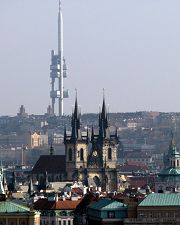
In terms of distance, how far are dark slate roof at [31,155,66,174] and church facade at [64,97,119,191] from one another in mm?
930

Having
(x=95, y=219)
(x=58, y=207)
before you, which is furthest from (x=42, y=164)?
(x=95, y=219)

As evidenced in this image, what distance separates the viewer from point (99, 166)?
4990 inches

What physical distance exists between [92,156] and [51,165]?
3478mm

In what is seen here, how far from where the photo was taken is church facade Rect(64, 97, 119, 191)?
4956 inches

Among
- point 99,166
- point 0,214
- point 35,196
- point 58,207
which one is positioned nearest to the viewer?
point 0,214

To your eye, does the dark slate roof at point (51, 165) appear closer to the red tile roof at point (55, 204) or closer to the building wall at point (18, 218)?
the red tile roof at point (55, 204)

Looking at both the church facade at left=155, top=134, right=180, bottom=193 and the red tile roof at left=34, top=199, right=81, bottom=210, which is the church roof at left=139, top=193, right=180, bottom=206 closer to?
the red tile roof at left=34, top=199, right=81, bottom=210

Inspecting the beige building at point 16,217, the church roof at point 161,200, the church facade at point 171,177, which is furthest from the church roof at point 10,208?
the church facade at point 171,177

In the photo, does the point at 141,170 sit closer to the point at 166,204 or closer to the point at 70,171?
the point at 70,171

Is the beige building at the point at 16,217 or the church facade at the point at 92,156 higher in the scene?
the church facade at the point at 92,156

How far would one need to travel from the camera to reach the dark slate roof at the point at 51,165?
12862cm

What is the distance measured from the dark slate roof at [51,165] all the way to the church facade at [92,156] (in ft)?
3.05

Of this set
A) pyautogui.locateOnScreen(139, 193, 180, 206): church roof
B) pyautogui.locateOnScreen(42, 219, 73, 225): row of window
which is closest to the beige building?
pyautogui.locateOnScreen(139, 193, 180, 206): church roof

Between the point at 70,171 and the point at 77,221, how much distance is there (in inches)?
1974
